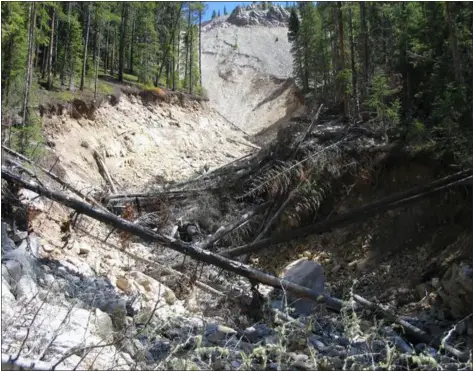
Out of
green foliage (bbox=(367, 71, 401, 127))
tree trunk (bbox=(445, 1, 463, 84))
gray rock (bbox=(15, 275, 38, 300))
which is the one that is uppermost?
tree trunk (bbox=(445, 1, 463, 84))

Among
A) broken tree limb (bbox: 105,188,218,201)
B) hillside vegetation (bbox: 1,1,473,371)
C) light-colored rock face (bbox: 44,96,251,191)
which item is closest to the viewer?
hillside vegetation (bbox: 1,1,473,371)

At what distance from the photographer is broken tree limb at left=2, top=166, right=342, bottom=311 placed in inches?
241

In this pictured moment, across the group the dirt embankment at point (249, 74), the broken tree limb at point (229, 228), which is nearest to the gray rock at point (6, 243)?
the broken tree limb at point (229, 228)

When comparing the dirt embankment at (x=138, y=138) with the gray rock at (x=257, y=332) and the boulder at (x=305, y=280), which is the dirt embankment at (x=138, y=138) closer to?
the boulder at (x=305, y=280)

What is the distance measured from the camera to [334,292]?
806 centimetres

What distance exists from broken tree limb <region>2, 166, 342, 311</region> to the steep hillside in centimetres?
3687

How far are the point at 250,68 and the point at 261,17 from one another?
1104 inches

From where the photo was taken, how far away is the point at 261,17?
8525cm

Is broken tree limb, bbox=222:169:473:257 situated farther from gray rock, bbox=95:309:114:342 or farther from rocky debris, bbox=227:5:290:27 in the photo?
rocky debris, bbox=227:5:290:27

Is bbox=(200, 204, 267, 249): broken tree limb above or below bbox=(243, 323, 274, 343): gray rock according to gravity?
above

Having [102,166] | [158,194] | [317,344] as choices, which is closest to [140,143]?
[102,166]

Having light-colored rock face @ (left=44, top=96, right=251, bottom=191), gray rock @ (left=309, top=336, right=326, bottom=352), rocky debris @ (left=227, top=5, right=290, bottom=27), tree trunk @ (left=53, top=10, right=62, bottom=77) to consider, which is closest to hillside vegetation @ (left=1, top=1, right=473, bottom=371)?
gray rock @ (left=309, top=336, right=326, bottom=352)

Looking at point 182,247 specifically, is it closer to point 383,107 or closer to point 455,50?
point 383,107

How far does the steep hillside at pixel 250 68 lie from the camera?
48.5 metres
